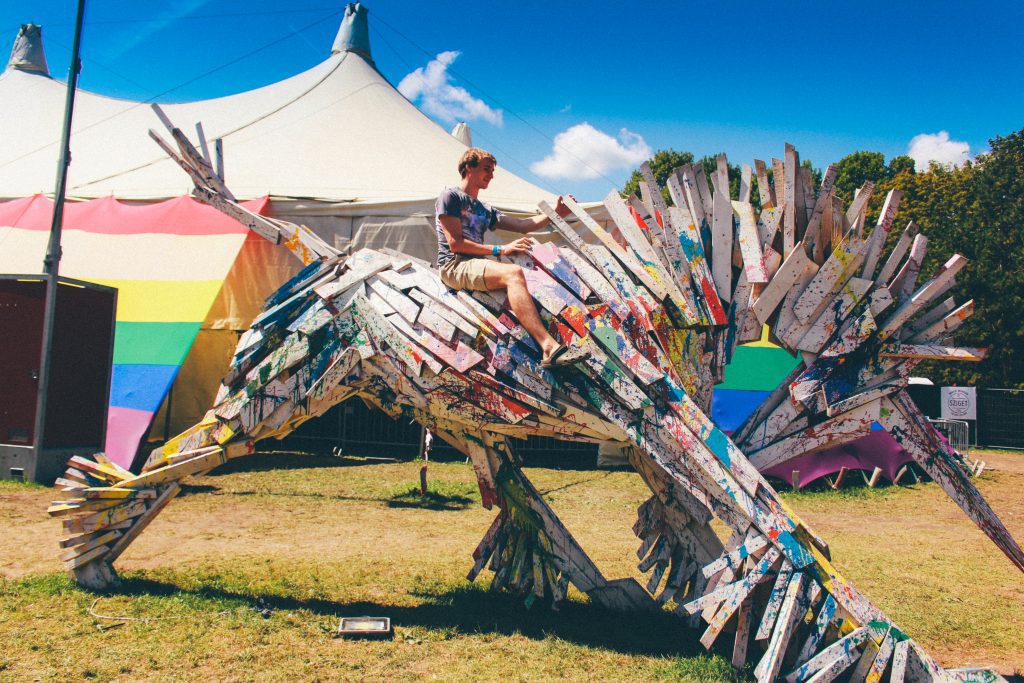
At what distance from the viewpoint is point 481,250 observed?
3.63 meters

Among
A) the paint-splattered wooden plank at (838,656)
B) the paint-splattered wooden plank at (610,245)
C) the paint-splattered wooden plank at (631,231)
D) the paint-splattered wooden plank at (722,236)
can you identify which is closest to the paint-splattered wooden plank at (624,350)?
the paint-splattered wooden plank at (610,245)

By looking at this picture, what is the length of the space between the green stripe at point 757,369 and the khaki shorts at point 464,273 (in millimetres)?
7105

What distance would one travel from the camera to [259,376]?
4012 mm

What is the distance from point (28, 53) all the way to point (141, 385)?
37.3ft

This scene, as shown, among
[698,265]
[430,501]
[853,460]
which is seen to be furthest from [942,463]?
[853,460]

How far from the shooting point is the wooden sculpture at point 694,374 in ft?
9.95

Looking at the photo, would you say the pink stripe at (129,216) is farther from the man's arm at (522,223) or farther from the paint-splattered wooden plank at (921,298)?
the paint-splattered wooden plank at (921,298)

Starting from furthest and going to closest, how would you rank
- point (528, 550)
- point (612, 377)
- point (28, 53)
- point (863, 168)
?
point (863, 168)
point (28, 53)
point (528, 550)
point (612, 377)

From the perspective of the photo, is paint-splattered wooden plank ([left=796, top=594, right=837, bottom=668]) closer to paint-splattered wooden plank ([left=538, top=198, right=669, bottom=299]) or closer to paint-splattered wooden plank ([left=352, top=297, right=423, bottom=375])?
paint-splattered wooden plank ([left=538, top=198, right=669, bottom=299])

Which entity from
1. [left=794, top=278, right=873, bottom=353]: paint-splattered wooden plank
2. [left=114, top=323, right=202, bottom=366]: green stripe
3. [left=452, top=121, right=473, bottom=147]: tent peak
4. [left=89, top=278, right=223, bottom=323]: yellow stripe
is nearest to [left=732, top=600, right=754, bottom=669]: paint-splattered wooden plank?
[left=794, top=278, right=873, bottom=353]: paint-splattered wooden plank

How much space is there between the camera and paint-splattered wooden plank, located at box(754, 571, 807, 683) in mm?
2871

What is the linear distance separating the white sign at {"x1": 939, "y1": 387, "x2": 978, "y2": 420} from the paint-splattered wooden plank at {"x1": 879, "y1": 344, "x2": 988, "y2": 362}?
541 inches

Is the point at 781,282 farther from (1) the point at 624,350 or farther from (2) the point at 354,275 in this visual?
(2) the point at 354,275

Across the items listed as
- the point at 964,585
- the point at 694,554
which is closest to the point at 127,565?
the point at 694,554
